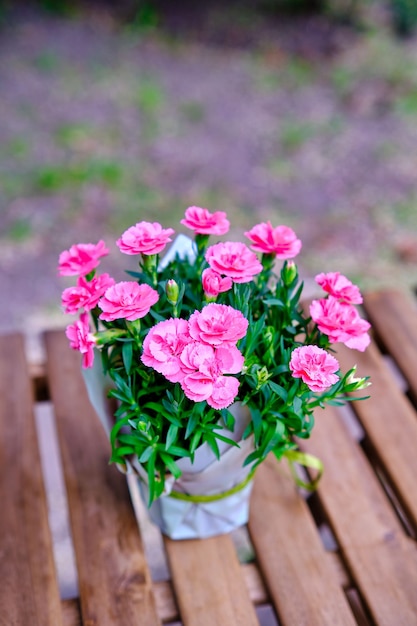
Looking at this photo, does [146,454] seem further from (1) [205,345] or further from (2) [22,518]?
(2) [22,518]

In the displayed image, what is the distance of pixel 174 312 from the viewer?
2.67 ft

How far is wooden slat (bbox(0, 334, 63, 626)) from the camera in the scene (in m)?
0.88

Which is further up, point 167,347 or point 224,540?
point 167,347

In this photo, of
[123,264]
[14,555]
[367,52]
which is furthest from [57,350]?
[367,52]

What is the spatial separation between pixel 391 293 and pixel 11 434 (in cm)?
81

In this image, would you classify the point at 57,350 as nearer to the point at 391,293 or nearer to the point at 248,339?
the point at 248,339

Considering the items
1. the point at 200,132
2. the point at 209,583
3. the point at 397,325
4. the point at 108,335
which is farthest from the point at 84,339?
the point at 200,132

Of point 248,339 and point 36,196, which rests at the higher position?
point 36,196

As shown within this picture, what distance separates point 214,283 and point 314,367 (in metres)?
0.16

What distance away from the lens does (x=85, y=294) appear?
807 millimetres

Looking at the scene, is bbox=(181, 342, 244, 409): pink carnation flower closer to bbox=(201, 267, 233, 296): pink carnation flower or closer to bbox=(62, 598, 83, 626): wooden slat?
bbox=(201, 267, 233, 296): pink carnation flower

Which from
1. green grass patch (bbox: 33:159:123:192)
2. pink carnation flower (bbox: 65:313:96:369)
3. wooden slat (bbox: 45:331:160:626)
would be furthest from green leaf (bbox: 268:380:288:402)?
green grass patch (bbox: 33:159:123:192)

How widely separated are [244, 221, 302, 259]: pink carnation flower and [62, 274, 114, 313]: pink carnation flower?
0.70 ft

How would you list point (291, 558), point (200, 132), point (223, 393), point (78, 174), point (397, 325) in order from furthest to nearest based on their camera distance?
point (200, 132) < point (78, 174) < point (397, 325) < point (291, 558) < point (223, 393)
